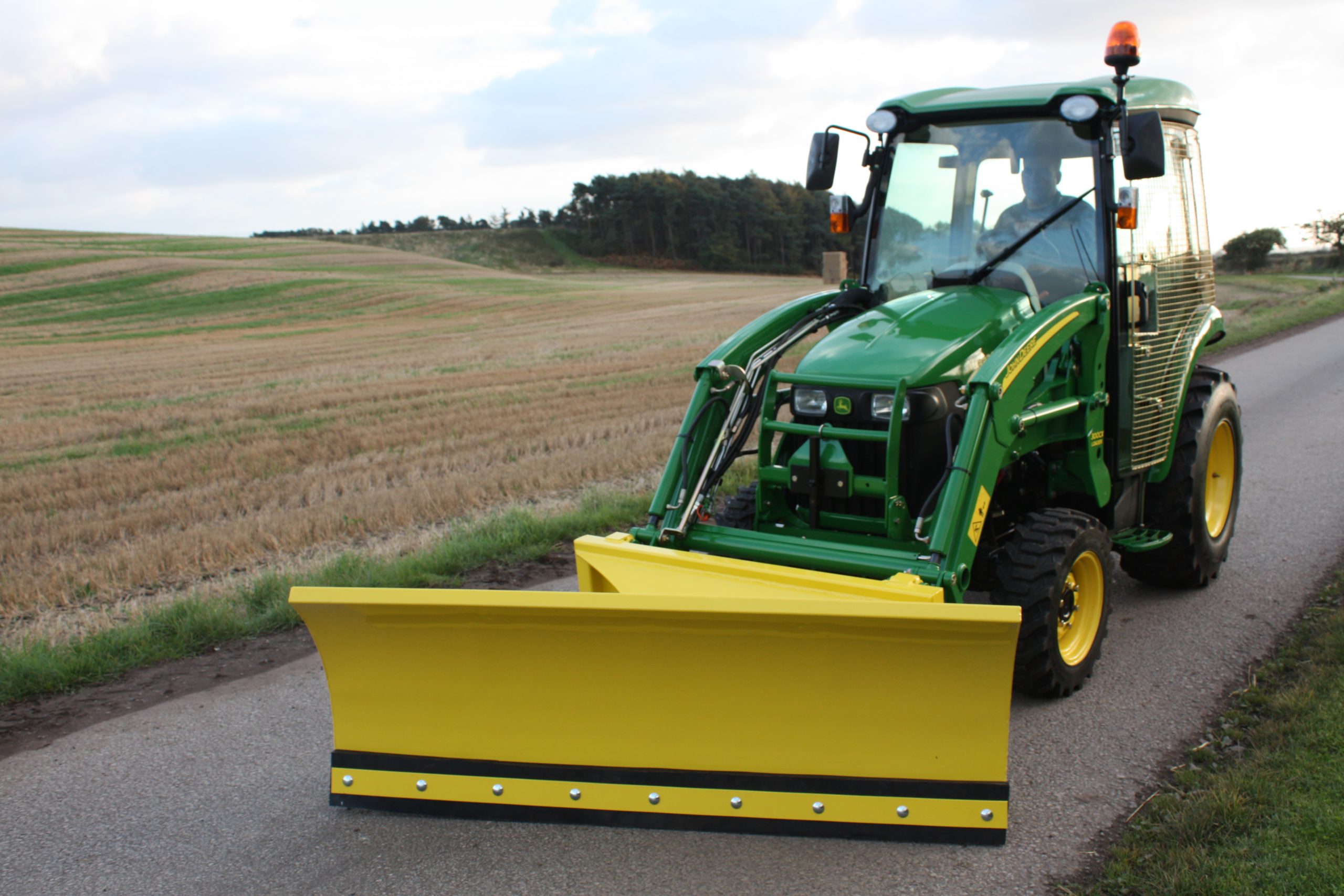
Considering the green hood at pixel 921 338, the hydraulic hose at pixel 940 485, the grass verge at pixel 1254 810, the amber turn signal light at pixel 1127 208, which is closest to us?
the grass verge at pixel 1254 810

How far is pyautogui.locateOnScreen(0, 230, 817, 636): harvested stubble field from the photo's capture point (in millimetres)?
6520

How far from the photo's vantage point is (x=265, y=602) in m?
5.19

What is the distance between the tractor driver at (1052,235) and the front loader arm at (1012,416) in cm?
16

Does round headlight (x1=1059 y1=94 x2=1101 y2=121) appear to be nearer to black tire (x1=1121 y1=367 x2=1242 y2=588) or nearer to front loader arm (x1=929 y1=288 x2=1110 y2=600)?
front loader arm (x1=929 y1=288 x2=1110 y2=600)

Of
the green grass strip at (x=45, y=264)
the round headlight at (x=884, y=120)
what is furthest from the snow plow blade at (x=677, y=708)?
the green grass strip at (x=45, y=264)

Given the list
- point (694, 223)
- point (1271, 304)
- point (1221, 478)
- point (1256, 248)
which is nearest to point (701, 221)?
point (694, 223)

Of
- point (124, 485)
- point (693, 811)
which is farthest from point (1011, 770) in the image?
point (124, 485)

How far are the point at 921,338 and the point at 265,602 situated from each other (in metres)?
3.38

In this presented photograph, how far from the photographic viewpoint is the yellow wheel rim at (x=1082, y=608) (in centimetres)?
401

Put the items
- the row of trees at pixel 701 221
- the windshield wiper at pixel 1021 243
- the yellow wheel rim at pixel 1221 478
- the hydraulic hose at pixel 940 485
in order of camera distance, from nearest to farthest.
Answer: the hydraulic hose at pixel 940 485 → the windshield wiper at pixel 1021 243 → the yellow wheel rim at pixel 1221 478 → the row of trees at pixel 701 221

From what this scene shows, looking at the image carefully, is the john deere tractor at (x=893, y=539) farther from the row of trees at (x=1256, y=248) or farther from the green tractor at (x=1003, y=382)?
the row of trees at (x=1256, y=248)

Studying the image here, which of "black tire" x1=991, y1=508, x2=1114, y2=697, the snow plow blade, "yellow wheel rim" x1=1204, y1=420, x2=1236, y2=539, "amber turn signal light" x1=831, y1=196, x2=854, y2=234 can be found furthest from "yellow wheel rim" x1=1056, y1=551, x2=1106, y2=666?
"amber turn signal light" x1=831, y1=196, x2=854, y2=234

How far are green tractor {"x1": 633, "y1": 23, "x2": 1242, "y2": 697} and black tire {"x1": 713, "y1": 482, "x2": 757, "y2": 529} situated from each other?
0.02 m

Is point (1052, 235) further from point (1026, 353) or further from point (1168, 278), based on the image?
point (1026, 353)
